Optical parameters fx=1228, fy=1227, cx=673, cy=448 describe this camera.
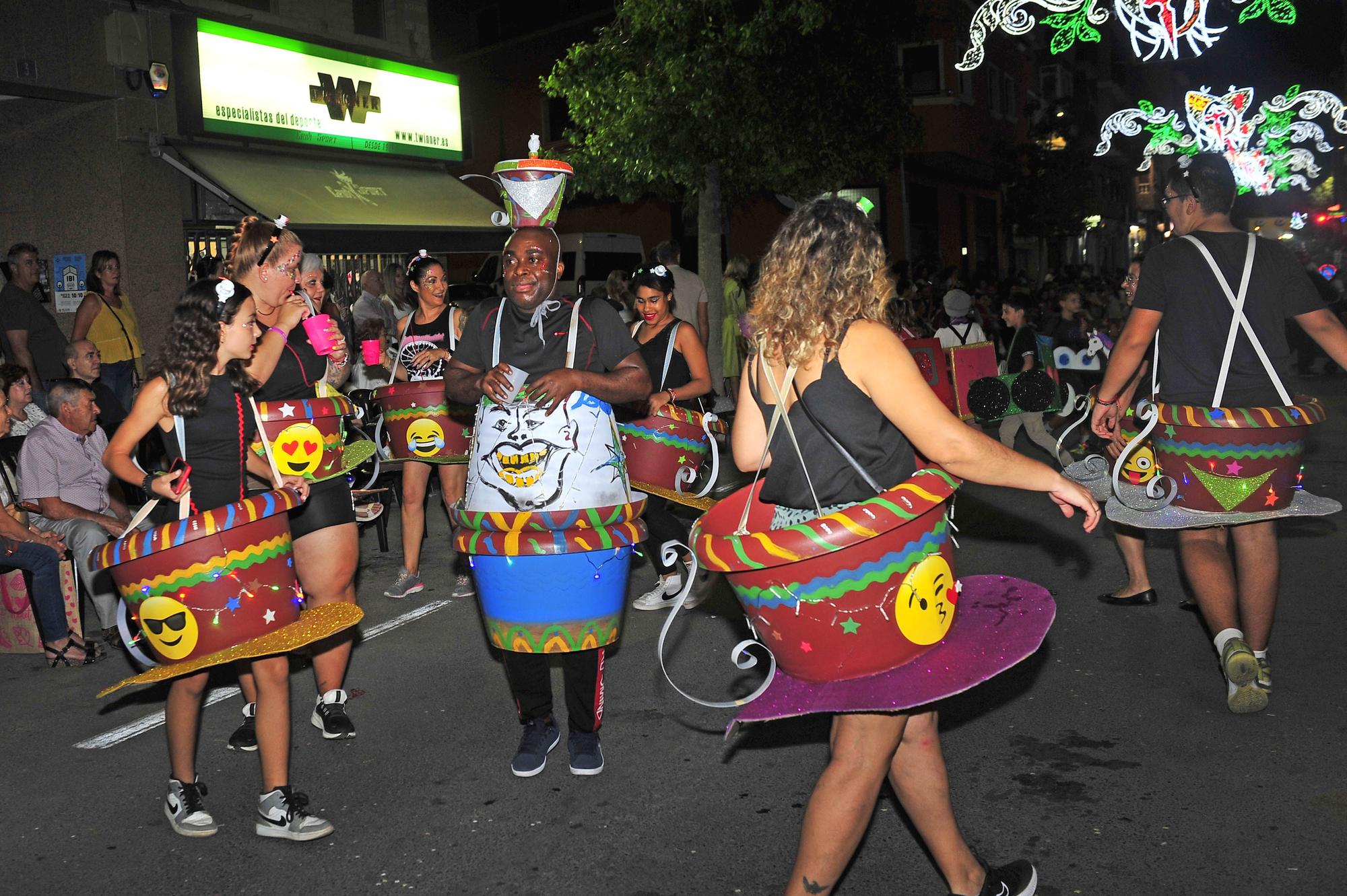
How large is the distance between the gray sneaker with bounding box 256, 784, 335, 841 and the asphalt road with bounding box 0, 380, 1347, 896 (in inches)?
1.4

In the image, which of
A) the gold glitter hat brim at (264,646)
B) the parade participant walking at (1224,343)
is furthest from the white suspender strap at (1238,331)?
the gold glitter hat brim at (264,646)

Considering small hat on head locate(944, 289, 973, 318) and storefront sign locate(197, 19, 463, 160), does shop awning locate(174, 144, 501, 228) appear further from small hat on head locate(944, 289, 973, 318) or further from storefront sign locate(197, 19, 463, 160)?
small hat on head locate(944, 289, 973, 318)

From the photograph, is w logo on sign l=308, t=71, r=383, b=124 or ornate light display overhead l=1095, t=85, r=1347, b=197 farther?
w logo on sign l=308, t=71, r=383, b=124

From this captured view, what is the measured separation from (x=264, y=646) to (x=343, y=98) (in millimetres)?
14698

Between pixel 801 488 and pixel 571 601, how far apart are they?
1.43 meters

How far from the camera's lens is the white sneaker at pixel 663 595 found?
705 cm

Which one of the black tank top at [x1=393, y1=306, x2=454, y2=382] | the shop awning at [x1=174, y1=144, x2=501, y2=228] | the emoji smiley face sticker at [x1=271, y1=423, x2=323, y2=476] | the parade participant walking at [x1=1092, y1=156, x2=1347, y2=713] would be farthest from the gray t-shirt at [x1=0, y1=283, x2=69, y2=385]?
Result: the parade participant walking at [x1=1092, y1=156, x2=1347, y2=713]

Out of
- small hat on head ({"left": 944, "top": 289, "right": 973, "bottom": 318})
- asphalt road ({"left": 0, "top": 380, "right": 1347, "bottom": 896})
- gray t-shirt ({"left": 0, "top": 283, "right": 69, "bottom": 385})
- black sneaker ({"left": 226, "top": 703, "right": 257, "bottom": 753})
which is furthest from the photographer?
small hat on head ({"left": 944, "top": 289, "right": 973, "bottom": 318})

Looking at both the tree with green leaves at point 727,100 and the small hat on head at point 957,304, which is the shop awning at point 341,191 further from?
the small hat on head at point 957,304

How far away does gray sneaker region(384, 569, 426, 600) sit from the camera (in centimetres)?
747

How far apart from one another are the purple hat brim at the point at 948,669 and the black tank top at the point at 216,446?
196cm

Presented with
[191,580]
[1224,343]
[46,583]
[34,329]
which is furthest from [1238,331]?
[34,329]

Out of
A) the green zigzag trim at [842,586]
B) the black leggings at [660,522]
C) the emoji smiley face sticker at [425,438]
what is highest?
the emoji smiley face sticker at [425,438]

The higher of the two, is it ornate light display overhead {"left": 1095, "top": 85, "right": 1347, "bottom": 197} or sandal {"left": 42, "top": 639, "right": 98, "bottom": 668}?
ornate light display overhead {"left": 1095, "top": 85, "right": 1347, "bottom": 197}
